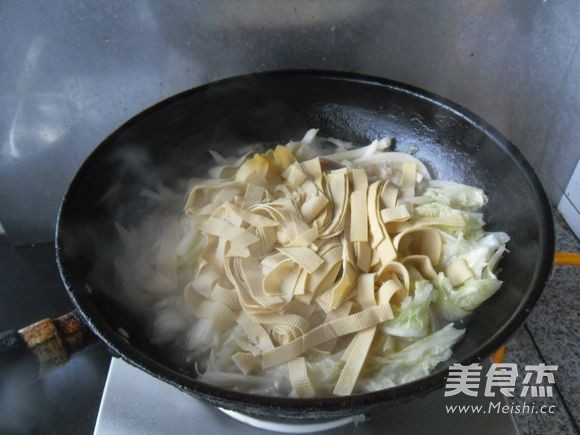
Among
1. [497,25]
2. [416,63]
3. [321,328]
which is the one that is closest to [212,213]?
[321,328]

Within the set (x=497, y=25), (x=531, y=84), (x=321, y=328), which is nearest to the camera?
(x=321, y=328)

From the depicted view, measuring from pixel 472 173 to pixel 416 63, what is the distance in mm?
549

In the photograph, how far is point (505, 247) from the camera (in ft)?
4.91

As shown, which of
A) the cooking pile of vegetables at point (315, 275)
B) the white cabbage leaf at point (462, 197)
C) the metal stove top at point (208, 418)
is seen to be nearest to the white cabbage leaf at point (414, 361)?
the cooking pile of vegetables at point (315, 275)

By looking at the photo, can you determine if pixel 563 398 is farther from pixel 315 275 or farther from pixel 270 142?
pixel 270 142

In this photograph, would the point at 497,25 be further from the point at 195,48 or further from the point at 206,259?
the point at 206,259

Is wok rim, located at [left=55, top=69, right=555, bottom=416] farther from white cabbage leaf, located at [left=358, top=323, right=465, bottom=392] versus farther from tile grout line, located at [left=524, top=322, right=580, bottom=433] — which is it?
tile grout line, located at [left=524, top=322, right=580, bottom=433]

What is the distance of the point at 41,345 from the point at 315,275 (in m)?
0.69

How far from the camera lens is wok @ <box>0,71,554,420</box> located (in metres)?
1.08

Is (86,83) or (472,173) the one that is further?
(86,83)

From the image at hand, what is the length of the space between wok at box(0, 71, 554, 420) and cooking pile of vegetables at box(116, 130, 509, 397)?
0.23 feet

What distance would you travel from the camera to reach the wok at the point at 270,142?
1078 mm

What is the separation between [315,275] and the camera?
1.40 m

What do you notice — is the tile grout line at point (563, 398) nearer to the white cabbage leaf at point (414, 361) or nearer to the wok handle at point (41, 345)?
the white cabbage leaf at point (414, 361)
